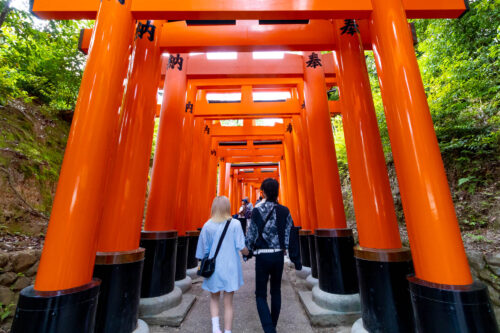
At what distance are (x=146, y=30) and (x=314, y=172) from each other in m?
3.88

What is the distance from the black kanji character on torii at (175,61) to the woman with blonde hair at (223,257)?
3872 millimetres

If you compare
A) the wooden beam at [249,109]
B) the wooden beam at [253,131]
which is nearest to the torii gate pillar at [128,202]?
the wooden beam at [249,109]

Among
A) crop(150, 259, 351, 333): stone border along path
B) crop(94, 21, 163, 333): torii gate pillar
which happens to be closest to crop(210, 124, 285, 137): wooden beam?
crop(94, 21, 163, 333): torii gate pillar

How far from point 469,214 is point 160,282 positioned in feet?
20.1

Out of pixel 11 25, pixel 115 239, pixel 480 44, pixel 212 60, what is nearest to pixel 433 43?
pixel 480 44

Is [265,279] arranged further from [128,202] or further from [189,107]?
[189,107]

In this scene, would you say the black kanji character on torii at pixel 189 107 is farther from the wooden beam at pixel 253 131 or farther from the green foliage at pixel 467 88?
the green foliage at pixel 467 88

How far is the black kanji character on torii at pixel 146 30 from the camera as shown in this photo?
11.9 ft

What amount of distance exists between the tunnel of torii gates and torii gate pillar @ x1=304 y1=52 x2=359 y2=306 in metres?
0.02

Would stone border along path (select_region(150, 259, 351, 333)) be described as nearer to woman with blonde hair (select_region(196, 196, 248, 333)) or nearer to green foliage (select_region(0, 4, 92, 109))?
woman with blonde hair (select_region(196, 196, 248, 333))

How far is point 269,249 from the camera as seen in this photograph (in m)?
2.68

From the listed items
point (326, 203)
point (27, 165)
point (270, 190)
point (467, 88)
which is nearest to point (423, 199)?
point (270, 190)

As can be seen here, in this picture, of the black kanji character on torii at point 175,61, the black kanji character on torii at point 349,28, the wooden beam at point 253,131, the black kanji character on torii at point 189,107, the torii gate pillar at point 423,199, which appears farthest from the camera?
the wooden beam at point 253,131

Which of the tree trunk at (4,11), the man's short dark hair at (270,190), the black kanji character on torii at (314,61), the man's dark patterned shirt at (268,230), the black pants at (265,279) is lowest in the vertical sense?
the black pants at (265,279)
